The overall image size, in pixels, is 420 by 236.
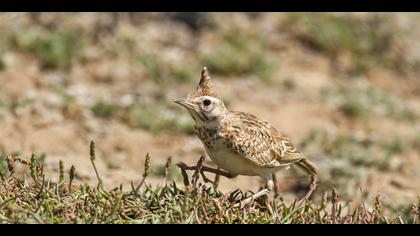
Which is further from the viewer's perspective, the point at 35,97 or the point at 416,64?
the point at 416,64

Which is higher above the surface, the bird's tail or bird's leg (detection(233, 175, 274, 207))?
the bird's tail

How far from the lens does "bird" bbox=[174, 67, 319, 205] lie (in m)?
6.33

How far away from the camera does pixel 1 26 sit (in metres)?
12.0

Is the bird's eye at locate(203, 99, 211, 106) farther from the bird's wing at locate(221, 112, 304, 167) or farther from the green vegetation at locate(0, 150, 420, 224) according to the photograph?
the green vegetation at locate(0, 150, 420, 224)

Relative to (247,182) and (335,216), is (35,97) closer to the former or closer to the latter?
(247,182)

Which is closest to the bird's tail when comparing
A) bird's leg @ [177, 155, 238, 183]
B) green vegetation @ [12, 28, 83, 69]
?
bird's leg @ [177, 155, 238, 183]

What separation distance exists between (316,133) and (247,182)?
1840mm

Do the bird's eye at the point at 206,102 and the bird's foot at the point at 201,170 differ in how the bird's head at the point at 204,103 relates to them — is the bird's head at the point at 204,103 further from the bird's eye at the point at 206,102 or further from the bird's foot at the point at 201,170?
the bird's foot at the point at 201,170

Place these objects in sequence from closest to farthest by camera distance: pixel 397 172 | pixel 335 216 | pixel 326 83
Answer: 1. pixel 335 216
2. pixel 397 172
3. pixel 326 83

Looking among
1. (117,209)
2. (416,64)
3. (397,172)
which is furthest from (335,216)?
(416,64)

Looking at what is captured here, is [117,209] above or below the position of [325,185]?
below

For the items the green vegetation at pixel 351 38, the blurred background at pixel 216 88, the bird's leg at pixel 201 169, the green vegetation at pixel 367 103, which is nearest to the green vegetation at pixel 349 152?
the blurred background at pixel 216 88

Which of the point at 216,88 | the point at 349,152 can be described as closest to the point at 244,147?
the point at 349,152

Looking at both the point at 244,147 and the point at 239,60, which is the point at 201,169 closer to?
the point at 244,147
